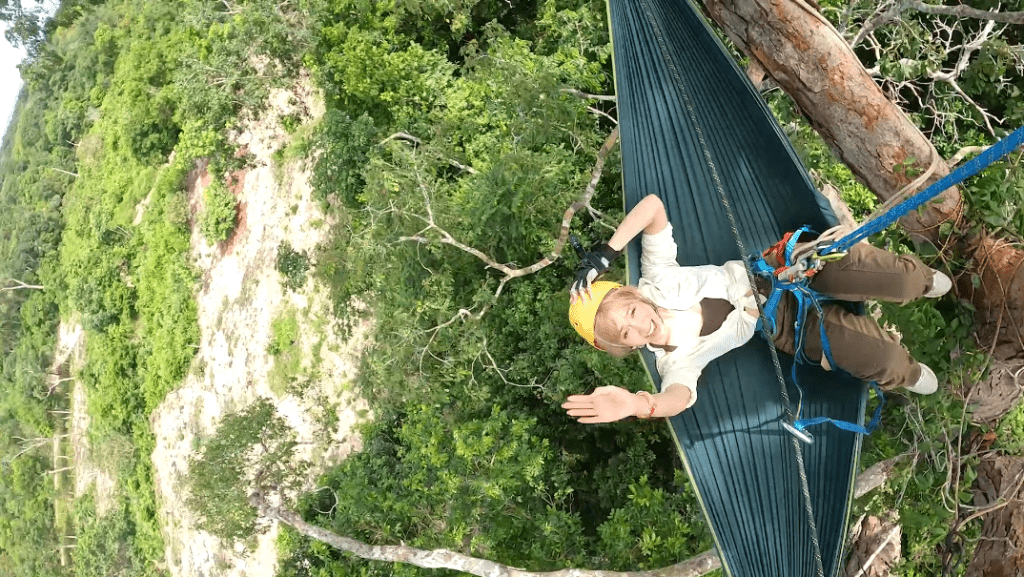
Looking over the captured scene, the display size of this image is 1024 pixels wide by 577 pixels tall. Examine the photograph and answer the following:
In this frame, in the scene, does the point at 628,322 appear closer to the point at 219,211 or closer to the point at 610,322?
the point at 610,322

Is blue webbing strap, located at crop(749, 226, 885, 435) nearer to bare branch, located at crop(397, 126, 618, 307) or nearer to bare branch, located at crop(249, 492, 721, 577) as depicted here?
bare branch, located at crop(249, 492, 721, 577)

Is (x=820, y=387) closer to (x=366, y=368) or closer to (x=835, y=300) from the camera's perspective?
(x=835, y=300)

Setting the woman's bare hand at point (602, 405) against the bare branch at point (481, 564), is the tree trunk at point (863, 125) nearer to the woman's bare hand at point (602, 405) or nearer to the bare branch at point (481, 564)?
the woman's bare hand at point (602, 405)

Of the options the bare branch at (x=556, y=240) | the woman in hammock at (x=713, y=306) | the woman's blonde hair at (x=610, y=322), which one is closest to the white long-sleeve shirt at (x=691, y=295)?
the woman in hammock at (x=713, y=306)

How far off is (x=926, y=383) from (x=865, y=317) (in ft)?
1.00

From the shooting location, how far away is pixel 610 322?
1.75 m

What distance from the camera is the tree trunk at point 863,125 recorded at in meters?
1.95

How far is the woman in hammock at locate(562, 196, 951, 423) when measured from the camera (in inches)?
71.5

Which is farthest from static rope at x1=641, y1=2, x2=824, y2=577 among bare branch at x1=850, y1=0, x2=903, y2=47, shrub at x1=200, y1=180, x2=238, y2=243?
shrub at x1=200, y1=180, x2=238, y2=243

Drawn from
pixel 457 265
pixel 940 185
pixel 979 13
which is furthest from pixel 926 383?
pixel 457 265

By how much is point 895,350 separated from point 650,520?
1.88 metres

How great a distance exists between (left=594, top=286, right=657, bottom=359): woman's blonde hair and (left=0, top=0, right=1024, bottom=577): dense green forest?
3.24ft

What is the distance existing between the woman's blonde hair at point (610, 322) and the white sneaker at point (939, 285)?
2.99 ft

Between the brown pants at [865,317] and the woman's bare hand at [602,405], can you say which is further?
the brown pants at [865,317]
